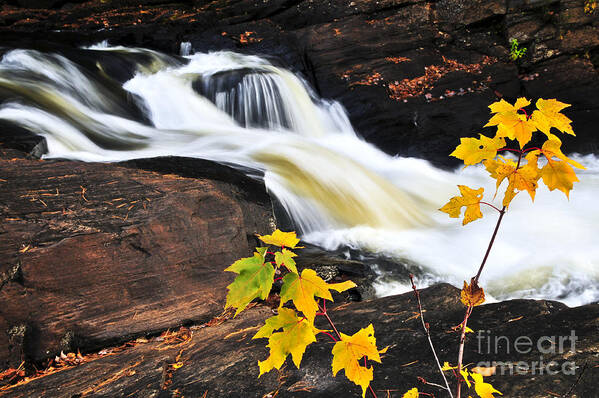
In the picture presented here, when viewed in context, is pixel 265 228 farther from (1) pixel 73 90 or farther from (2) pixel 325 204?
(1) pixel 73 90

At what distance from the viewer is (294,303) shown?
1.11 metres

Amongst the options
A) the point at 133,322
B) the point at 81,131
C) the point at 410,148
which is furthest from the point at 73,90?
the point at 410,148

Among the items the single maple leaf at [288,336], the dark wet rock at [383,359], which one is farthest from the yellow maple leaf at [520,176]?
the dark wet rock at [383,359]

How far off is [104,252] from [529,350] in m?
2.62

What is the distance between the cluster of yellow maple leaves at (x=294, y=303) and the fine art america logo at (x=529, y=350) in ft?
2.99

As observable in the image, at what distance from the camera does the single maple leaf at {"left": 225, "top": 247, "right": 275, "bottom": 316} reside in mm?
1122

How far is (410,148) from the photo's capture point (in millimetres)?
8180

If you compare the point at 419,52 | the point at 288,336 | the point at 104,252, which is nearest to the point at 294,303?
the point at 288,336

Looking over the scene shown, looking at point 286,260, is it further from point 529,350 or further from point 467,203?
point 529,350

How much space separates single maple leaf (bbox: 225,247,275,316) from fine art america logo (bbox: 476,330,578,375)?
1253 mm

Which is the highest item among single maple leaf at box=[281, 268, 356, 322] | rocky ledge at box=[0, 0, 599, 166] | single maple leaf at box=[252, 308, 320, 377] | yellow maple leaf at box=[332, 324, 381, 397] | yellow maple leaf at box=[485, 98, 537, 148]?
rocky ledge at box=[0, 0, 599, 166]

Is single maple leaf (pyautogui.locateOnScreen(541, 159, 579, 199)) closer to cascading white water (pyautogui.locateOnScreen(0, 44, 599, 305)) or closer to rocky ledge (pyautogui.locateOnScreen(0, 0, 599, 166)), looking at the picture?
cascading white water (pyautogui.locateOnScreen(0, 44, 599, 305))

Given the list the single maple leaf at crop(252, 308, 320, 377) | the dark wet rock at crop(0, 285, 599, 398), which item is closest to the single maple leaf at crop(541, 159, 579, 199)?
the single maple leaf at crop(252, 308, 320, 377)

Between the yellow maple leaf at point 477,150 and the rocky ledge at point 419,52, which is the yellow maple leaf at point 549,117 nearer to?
the yellow maple leaf at point 477,150
